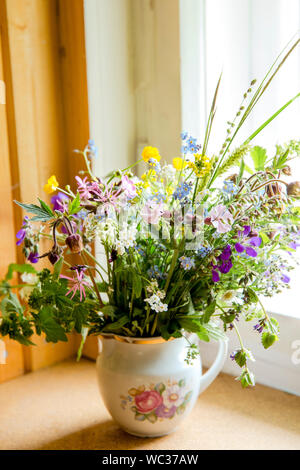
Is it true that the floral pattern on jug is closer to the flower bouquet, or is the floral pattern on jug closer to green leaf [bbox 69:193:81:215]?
the flower bouquet

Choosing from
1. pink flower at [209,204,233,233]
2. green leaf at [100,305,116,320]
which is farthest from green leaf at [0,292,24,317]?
pink flower at [209,204,233,233]

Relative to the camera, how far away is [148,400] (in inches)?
32.3

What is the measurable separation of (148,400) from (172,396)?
4cm

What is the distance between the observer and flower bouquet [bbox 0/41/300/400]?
715 mm

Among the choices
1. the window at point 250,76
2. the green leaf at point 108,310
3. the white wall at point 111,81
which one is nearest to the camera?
the green leaf at point 108,310

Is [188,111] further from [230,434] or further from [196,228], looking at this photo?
[230,434]

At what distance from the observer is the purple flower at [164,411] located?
830 millimetres

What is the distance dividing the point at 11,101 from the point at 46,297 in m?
0.43

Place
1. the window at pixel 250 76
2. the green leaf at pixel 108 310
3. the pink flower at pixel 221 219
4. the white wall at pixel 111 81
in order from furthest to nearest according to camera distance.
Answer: the white wall at pixel 111 81
the window at pixel 250 76
the green leaf at pixel 108 310
the pink flower at pixel 221 219

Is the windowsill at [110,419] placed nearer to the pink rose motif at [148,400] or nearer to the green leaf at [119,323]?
the pink rose motif at [148,400]

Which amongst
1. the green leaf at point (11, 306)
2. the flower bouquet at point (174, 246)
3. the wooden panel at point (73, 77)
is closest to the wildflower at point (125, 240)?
the flower bouquet at point (174, 246)

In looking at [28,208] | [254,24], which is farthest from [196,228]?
[254,24]

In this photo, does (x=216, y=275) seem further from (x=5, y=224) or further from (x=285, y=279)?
(x=5, y=224)

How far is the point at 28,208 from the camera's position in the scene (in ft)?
2.40
